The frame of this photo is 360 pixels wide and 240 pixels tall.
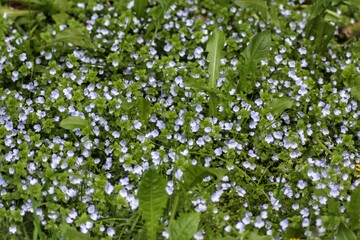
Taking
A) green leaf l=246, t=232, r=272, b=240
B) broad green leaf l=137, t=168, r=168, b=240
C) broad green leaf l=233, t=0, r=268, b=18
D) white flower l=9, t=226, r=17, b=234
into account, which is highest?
broad green leaf l=233, t=0, r=268, b=18

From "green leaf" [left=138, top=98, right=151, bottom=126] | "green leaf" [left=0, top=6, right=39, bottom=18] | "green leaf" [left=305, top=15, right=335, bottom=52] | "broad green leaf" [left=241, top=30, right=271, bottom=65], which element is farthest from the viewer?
"green leaf" [left=0, top=6, right=39, bottom=18]

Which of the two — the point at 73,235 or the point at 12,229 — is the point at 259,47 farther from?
the point at 12,229

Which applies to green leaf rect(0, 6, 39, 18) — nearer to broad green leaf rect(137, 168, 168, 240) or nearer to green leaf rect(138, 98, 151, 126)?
green leaf rect(138, 98, 151, 126)

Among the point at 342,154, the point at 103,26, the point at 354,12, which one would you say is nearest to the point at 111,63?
the point at 103,26

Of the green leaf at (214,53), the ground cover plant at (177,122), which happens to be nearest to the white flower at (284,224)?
the ground cover plant at (177,122)

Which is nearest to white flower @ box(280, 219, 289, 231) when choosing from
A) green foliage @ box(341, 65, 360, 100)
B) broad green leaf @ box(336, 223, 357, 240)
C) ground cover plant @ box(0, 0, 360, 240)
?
ground cover plant @ box(0, 0, 360, 240)

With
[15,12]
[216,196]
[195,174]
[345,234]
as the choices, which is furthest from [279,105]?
[15,12]

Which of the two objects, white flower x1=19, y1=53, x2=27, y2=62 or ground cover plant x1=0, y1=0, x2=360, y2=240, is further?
white flower x1=19, y1=53, x2=27, y2=62

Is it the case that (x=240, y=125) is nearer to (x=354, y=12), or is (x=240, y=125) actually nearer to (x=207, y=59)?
(x=207, y=59)
